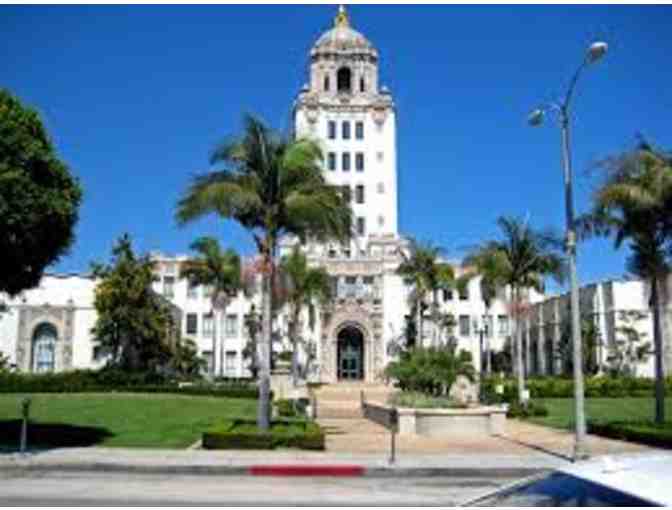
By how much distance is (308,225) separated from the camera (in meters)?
26.3

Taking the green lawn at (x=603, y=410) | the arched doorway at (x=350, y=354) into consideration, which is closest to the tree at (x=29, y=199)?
the green lawn at (x=603, y=410)

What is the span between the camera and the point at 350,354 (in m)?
74.5

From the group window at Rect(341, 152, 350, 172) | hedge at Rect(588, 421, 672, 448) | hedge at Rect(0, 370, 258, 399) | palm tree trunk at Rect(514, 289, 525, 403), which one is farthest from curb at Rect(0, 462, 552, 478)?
window at Rect(341, 152, 350, 172)

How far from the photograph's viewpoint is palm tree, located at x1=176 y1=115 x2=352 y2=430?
2552cm

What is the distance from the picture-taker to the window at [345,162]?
81312 millimetres

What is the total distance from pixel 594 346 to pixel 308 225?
53.1 meters

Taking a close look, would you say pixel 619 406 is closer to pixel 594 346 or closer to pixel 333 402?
pixel 333 402

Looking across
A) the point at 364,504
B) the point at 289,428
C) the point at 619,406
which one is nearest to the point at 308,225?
the point at 289,428

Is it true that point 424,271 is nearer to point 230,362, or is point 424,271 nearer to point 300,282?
point 300,282

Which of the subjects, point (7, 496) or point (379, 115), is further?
point (379, 115)

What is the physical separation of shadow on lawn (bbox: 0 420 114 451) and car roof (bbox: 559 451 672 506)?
63.8ft

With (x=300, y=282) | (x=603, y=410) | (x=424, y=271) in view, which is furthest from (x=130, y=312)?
(x=603, y=410)

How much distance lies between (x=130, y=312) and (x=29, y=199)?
4516 cm

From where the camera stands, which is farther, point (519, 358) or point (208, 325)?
point (208, 325)
